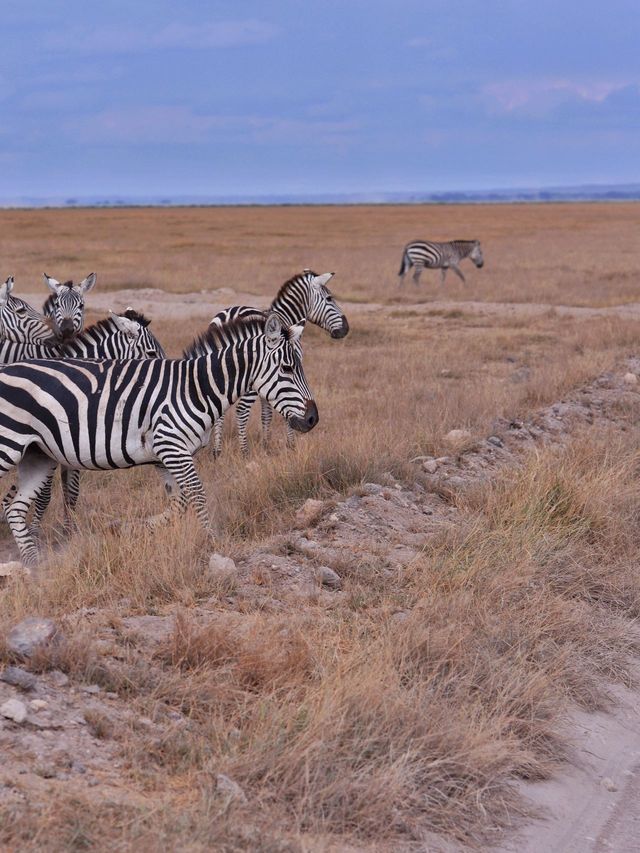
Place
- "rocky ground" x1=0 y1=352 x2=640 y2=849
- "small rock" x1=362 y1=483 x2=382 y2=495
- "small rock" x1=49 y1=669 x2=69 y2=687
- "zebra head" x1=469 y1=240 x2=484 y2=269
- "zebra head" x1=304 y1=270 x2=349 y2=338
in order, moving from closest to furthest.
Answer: "rocky ground" x1=0 y1=352 x2=640 y2=849 < "small rock" x1=49 y1=669 x2=69 y2=687 < "small rock" x1=362 y1=483 x2=382 y2=495 < "zebra head" x1=304 y1=270 x2=349 y2=338 < "zebra head" x1=469 y1=240 x2=484 y2=269

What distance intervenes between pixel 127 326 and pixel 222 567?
4.91 meters

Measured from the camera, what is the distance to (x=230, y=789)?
145 inches

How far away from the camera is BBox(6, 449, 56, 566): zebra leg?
7.11m

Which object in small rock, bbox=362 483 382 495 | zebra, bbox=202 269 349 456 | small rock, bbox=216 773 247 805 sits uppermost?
zebra, bbox=202 269 349 456

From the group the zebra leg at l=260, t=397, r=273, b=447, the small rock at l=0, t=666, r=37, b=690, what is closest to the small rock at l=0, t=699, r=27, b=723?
the small rock at l=0, t=666, r=37, b=690

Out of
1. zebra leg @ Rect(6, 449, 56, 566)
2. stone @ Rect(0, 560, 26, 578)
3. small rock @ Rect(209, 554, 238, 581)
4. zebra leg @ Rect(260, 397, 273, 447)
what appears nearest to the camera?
small rock @ Rect(209, 554, 238, 581)

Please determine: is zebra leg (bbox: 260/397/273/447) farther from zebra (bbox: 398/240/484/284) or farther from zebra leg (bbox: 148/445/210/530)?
zebra (bbox: 398/240/484/284)

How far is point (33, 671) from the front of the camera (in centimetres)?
443

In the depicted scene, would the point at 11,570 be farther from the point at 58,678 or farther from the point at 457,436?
the point at 457,436

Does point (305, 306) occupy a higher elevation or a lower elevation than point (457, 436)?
higher

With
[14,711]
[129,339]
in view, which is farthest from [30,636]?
[129,339]

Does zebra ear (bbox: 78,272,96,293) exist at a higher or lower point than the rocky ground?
higher

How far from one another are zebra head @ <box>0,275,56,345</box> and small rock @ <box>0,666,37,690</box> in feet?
23.9

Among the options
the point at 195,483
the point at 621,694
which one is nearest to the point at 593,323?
the point at 195,483
